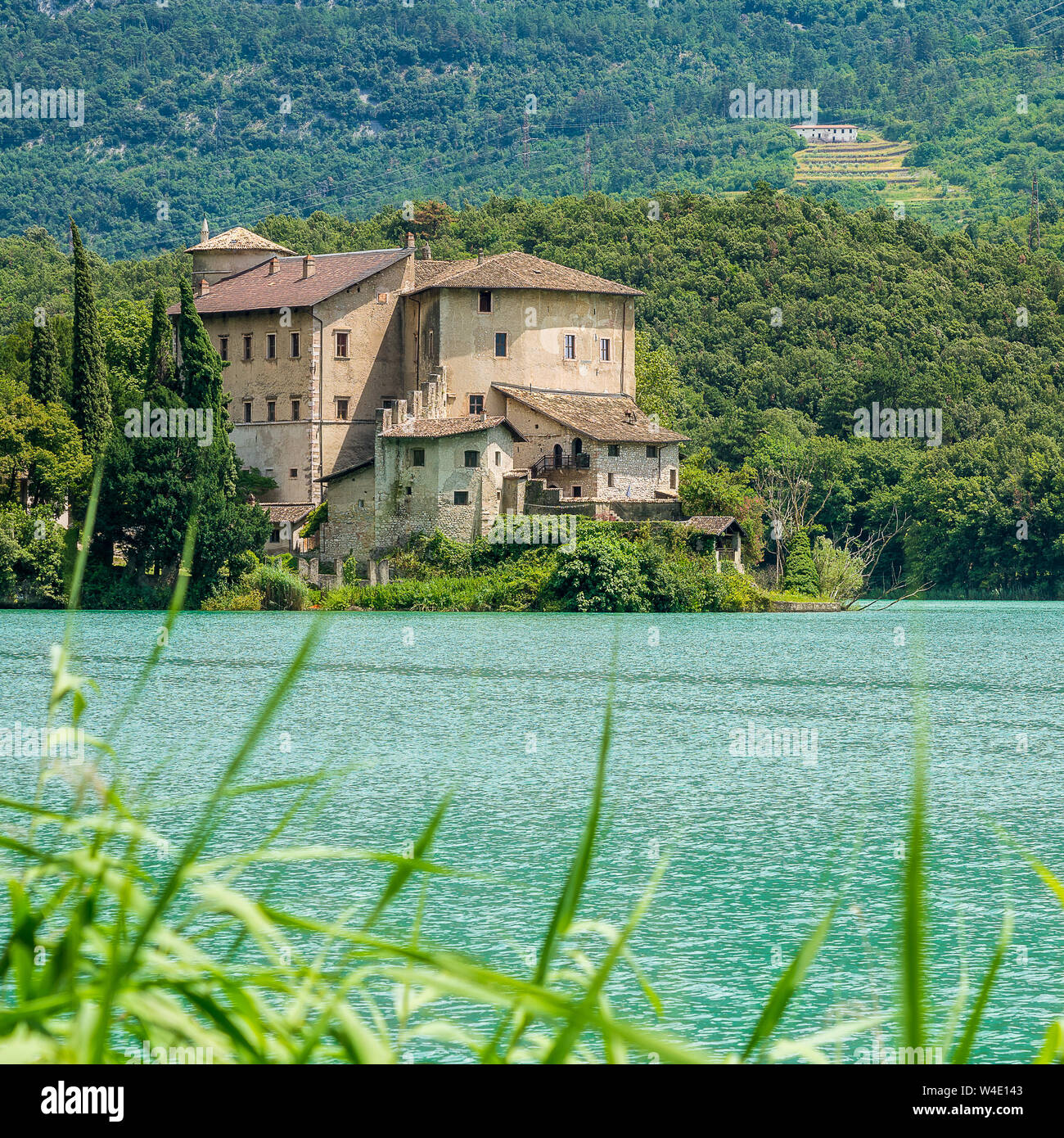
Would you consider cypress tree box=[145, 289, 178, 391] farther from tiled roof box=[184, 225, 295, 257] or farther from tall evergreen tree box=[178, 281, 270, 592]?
tiled roof box=[184, 225, 295, 257]

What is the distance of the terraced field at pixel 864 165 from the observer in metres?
164

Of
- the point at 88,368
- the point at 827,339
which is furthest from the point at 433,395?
the point at 827,339

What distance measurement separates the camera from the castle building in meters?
54.3

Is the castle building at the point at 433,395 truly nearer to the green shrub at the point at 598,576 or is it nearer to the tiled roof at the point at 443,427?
the tiled roof at the point at 443,427

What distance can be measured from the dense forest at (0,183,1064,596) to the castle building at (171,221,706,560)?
17.2ft

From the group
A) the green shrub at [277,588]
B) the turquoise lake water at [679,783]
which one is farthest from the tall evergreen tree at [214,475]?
the turquoise lake water at [679,783]

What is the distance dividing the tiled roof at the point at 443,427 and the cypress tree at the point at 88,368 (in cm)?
882

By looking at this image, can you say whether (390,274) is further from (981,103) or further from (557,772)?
(981,103)

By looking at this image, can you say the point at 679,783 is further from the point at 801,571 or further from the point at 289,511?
the point at 289,511

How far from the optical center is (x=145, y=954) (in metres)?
2.10

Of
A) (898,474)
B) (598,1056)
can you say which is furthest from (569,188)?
(598,1056)

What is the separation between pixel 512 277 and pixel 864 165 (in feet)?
417
